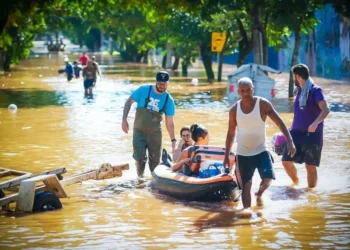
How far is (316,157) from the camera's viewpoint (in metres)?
12.0

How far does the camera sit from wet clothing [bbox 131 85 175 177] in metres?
13.0

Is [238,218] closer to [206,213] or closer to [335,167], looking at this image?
[206,213]

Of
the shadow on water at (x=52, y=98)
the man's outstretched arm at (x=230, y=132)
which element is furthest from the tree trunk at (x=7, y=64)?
the man's outstretched arm at (x=230, y=132)

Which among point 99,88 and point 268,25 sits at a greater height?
point 268,25

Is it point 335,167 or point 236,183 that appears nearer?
point 236,183

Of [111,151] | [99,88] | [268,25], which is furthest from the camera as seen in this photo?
[99,88]

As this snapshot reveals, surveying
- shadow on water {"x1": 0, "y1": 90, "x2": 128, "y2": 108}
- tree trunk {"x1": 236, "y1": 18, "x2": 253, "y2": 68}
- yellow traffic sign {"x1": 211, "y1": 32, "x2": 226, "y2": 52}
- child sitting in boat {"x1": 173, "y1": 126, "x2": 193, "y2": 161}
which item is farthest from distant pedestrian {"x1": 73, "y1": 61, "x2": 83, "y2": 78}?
child sitting in boat {"x1": 173, "y1": 126, "x2": 193, "y2": 161}

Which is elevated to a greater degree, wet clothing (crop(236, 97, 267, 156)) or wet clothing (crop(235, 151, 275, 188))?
wet clothing (crop(236, 97, 267, 156))

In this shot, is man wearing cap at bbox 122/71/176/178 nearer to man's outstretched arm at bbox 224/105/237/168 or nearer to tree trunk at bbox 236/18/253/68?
man's outstretched arm at bbox 224/105/237/168

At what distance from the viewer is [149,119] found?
43.0 feet

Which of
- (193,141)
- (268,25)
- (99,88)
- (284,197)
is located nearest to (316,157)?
(284,197)

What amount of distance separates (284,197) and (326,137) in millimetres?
7273

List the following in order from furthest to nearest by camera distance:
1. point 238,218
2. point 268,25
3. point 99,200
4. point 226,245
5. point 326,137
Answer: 1. point 268,25
2. point 326,137
3. point 99,200
4. point 238,218
5. point 226,245

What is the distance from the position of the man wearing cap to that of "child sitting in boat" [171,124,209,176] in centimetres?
61
